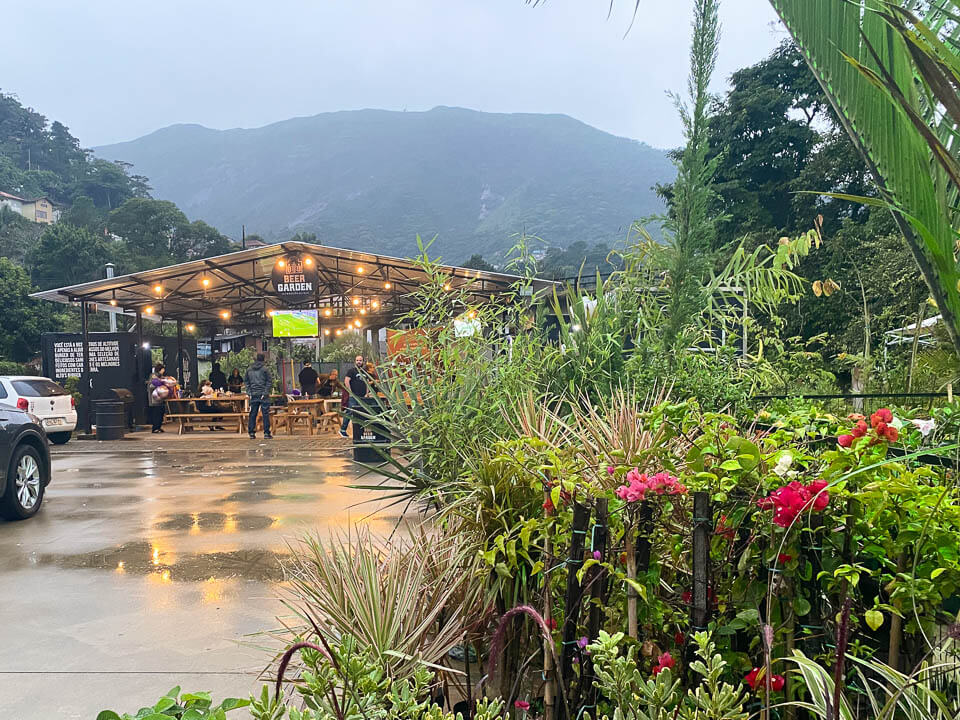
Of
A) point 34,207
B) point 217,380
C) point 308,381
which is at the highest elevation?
point 34,207

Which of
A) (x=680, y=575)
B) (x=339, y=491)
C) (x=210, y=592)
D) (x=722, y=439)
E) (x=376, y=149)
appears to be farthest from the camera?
(x=376, y=149)

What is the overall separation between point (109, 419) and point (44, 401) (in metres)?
1.82

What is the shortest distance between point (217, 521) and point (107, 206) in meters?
69.2

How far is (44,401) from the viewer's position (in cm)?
1229

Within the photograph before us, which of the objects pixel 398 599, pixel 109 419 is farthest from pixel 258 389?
pixel 398 599

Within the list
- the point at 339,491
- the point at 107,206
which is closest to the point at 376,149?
the point at 107,206

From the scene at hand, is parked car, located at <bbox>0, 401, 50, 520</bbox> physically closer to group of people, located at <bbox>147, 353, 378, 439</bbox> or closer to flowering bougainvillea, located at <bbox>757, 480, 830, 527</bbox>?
group of people, located at <bbox>147, 353, 378, 439</bbox>

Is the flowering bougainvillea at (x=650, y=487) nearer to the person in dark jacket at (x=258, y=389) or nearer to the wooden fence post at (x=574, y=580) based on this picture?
the wooden fence post at (x=574, y=580)

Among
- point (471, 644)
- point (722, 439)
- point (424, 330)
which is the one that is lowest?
point (471, 644)

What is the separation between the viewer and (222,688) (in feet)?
9.27

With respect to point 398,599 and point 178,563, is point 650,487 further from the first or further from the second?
point 178,563

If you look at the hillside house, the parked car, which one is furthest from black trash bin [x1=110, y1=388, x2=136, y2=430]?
the hillside house

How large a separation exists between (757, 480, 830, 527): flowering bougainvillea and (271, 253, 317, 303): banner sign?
14.2m

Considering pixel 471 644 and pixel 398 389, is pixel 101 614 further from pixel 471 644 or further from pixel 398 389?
pixel 471 644
